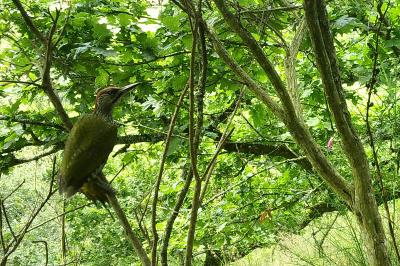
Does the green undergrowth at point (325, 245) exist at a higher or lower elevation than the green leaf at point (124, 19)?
lower

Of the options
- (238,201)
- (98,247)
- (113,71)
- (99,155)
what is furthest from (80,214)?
(99,155)

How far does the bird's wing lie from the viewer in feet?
3.14

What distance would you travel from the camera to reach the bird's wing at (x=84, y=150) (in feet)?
3.14

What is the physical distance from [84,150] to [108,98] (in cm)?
31

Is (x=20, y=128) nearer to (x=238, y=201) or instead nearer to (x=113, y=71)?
(x=113, y=71)

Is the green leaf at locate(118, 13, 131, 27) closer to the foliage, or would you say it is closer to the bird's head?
the foliage

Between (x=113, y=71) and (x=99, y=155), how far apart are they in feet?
3.69

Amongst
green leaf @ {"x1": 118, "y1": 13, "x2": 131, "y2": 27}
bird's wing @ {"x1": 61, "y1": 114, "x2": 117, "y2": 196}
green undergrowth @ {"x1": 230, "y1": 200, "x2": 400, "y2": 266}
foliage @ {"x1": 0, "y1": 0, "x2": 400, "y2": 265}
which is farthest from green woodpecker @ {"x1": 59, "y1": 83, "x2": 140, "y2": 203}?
green undergrowth @ {"x1": 230, "y1": 200, "x2": 400, "y2": 266}

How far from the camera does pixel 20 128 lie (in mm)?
2150

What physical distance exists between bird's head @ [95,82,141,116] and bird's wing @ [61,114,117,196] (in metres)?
0.10

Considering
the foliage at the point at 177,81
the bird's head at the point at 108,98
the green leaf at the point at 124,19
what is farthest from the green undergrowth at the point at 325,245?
the green leaf at the point at 124,19

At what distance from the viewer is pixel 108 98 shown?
1.29 m

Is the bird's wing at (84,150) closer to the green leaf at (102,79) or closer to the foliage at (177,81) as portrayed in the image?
the foliage at (177,81)

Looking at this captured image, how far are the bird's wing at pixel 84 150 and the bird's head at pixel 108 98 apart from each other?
0.34 ft
